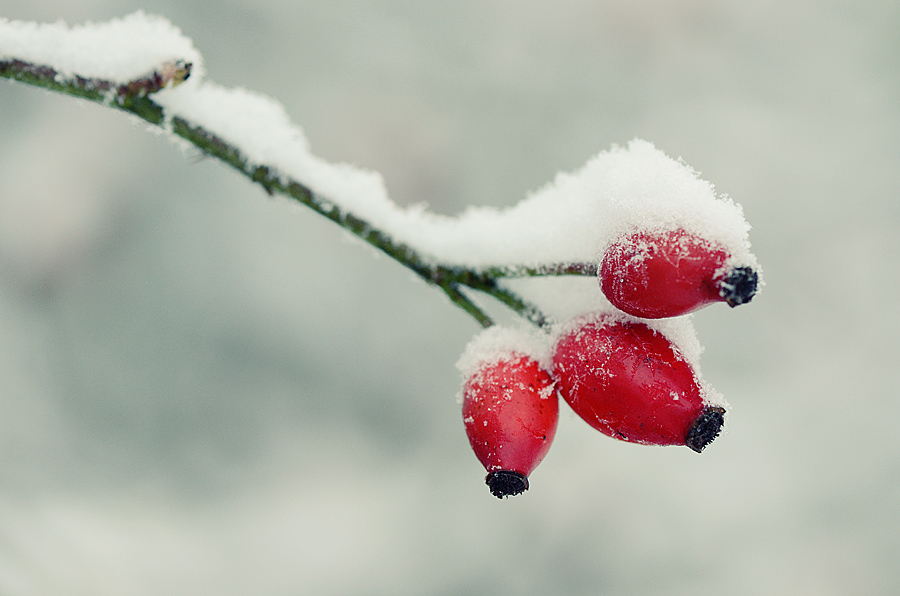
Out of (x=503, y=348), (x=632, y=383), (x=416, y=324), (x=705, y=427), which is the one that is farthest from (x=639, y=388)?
(x=416, y=324)

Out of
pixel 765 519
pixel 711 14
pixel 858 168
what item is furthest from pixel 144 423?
pixel 858 168

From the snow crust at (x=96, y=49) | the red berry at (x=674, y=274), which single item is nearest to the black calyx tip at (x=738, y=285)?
the red berry at (x=674, y=274)

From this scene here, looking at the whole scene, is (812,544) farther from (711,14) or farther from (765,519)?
(711,14)

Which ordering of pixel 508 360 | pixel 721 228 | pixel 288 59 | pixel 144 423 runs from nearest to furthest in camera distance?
pixel 721 228, pixel 508 360, pixel 144 423, pixel 288 59

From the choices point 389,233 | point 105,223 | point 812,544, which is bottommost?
point 389,233

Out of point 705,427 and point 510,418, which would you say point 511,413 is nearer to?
point 510,418

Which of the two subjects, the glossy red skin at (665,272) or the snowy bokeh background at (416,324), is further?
the snowy bokeh background at (416,324)

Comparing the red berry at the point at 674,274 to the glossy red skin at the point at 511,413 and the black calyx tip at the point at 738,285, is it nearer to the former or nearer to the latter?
the black calyx tip at the point at 738,285
